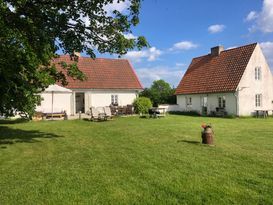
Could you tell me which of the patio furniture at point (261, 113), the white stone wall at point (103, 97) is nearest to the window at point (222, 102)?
the patio furniture at point (261, 113)

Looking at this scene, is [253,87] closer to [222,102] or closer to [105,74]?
[222,102]

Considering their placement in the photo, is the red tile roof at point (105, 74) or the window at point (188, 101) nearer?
the red tile roof at point (105, 74)

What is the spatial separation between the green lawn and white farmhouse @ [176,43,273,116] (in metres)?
16.8

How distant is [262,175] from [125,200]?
10.9 ft

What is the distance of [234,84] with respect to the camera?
28.8 metres

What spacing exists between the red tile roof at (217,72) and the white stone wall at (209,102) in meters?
0.57

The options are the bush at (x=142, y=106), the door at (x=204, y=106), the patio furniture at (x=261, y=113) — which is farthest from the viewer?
the door at (x=204, y=106)

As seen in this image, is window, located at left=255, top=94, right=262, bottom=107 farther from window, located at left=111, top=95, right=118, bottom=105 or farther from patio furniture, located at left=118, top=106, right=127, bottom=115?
window, located at left=111, top=95, right=118, bottom=105

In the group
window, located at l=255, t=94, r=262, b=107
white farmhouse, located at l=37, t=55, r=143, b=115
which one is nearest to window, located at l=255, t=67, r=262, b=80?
window, located at l=255, t=94, r=262, b=107

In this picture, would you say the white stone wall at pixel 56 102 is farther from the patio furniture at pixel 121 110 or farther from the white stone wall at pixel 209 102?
the white stone wall at pixel 209 102

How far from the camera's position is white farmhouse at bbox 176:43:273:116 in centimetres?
2900

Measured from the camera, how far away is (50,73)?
15.1m

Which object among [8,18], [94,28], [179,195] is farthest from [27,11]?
[179,195]

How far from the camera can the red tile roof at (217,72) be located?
29609 mm
